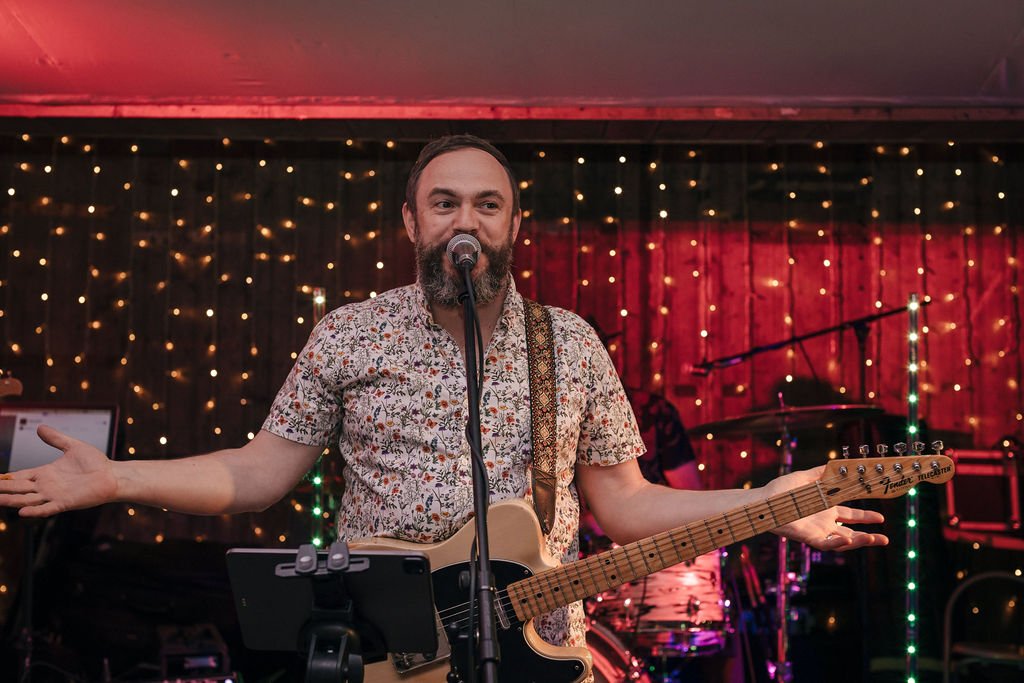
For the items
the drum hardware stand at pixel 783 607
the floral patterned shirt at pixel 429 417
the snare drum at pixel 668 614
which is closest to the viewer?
the floral patterned shirt at pixel 429 417

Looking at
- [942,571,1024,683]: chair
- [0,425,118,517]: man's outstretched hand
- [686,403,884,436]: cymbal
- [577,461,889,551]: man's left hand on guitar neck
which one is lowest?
[942,571,1024,683]: chair

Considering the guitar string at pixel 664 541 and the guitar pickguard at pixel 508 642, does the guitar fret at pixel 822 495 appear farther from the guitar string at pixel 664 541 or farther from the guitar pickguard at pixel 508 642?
the guitar pickguard at pixel 508 642

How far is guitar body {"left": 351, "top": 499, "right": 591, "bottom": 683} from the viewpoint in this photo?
196 centimetres

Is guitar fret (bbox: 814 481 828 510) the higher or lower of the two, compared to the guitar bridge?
higher

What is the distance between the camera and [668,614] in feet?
13.5

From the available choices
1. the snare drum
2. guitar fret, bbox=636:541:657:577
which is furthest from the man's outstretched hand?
the snare drum

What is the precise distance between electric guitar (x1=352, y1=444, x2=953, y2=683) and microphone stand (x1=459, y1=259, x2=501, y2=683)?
329 mm

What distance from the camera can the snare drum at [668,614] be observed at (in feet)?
13.4

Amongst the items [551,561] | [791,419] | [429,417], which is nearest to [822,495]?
[551,561]

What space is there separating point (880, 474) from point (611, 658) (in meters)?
2.23

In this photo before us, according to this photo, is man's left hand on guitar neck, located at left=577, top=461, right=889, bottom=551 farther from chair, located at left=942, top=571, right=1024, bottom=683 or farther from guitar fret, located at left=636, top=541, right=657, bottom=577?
chair, located at left=942, top=571, right=1024, bottom=683

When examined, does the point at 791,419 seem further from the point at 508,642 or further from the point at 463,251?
the point at 463,251

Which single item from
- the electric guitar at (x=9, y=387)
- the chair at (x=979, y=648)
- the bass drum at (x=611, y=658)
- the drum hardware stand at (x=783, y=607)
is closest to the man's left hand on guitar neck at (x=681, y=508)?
the bass drum at (x=611, y=658)

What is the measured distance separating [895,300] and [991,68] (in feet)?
4.19
